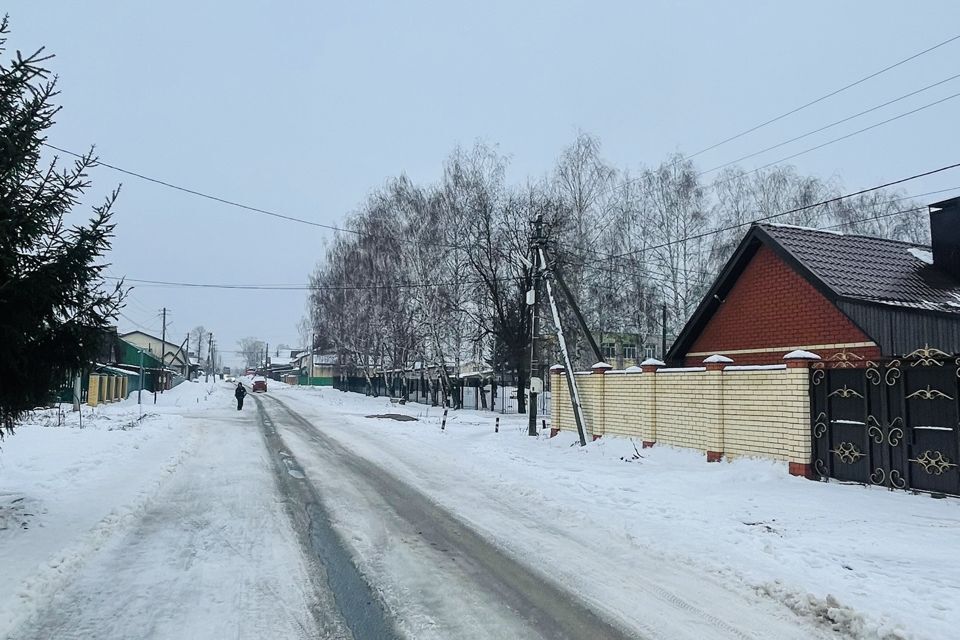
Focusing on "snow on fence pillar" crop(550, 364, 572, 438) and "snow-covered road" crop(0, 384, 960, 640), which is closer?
"snow-covered road" crop(0, 384, 960, 640)

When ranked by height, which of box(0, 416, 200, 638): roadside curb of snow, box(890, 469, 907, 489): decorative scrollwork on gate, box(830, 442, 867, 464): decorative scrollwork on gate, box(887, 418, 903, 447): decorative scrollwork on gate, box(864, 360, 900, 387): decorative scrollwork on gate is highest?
box(864, 360, 900, 387): decorative scrollwork on gate

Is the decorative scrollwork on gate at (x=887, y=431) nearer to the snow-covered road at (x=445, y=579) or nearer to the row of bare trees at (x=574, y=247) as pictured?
the snow-covered road at (x=445, y=579)

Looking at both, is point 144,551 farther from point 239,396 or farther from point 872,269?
point 239,396

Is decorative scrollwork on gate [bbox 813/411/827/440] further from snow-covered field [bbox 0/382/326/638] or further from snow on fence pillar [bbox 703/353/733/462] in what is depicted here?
snow-covered field [bbox 0/382/326/638]

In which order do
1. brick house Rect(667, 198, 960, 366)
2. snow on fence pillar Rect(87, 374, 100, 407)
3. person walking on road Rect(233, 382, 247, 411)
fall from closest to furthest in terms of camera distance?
1. brick house Rect(667, 198, 960, 366)
2. snow on fence pillar Rect(87, 374, 100, 407)
3. person walking on road Rect(233, 382, 247, 411)

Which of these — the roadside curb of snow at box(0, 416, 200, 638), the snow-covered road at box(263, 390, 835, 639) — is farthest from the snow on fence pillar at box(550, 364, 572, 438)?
the roadside curb of snow at box(0, 416, 200, 638)

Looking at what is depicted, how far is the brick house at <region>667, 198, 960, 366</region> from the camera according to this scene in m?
12.1

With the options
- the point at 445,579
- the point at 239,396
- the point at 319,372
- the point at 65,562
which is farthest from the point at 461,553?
the point at 319,372

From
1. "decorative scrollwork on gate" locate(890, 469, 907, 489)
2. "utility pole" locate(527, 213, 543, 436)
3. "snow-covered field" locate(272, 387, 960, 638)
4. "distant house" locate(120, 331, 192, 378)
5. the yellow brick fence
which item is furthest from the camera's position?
"distant house" locate(120, 331, 192, 378)

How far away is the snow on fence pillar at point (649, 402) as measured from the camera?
14625 millimetres

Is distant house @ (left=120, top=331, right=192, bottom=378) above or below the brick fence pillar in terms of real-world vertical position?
above

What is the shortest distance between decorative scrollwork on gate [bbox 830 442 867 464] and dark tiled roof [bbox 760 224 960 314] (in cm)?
339

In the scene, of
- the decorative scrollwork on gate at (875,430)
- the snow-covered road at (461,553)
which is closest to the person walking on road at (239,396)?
the snow-covered road at (461,553)

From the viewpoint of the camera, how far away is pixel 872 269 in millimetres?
13914
